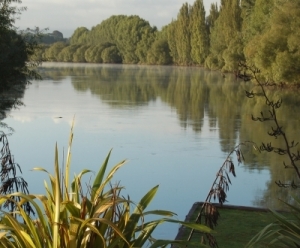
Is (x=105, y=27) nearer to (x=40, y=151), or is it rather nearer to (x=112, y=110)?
(x=112, y=110)

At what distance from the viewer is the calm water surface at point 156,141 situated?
1009 centimetres

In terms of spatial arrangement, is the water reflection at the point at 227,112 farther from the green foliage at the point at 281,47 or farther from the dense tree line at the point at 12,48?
the dense tree line at the point at 12,48

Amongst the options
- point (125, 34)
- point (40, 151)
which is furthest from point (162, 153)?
point (125, 34)

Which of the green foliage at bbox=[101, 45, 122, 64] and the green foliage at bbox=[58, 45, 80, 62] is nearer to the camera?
the green foliage at bbox=[101, 45, 122, 64]

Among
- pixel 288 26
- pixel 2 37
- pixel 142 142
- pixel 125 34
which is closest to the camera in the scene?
pixel 2 37

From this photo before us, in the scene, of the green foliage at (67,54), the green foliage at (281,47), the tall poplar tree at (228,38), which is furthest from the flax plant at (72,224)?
the green foliage at (67,54)

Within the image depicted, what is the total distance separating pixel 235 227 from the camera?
7164mm

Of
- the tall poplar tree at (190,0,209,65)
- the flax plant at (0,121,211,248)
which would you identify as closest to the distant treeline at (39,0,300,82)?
the tall poplar tree at (190,0,209,65)

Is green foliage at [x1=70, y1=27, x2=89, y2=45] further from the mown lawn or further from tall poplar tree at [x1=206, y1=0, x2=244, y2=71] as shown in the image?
the mown lawn

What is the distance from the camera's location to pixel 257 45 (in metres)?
37.7

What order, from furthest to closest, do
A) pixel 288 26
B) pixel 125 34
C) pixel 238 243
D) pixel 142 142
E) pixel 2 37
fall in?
pixel 125 34 → pixel 288 26 → pixel 142 142 → pixel 2 37 → pixel 238 243

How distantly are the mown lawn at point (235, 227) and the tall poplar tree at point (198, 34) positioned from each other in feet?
217

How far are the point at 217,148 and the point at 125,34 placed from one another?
312ft

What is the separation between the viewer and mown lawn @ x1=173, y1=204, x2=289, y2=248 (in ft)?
21.7
